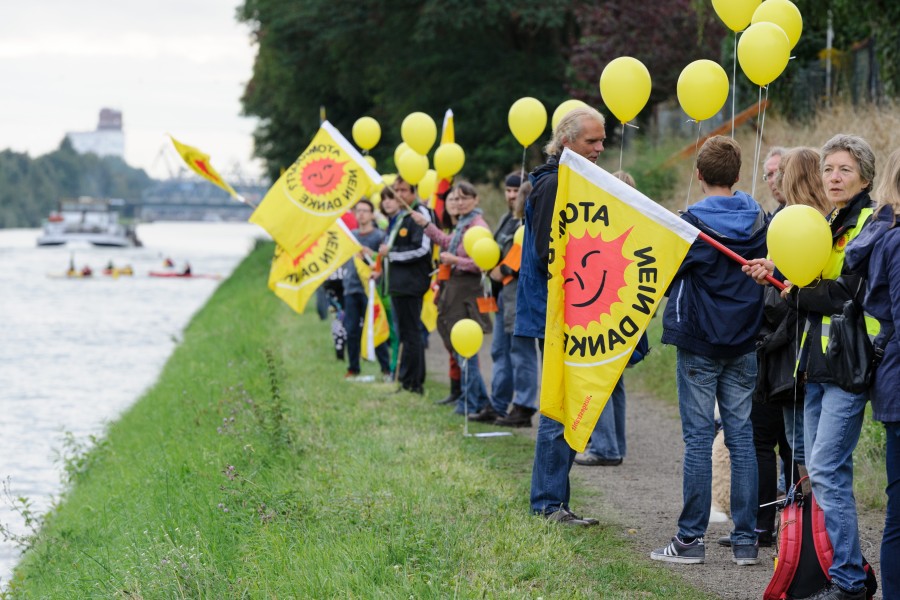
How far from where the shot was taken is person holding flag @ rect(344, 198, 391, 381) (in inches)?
513

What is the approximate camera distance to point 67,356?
23500 mm

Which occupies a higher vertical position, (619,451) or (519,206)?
(519,206)

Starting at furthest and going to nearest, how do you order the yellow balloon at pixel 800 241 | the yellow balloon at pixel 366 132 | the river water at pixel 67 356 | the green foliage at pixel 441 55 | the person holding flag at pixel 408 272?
the green foliage at pixel 441 55 → the river water at pixel 67 356 → the yellow balloon at pixel 366 132 → the person holding flag at pixel 408 272 → the yellow balloon at pixel 800 241

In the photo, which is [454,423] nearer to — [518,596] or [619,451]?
[619,451]

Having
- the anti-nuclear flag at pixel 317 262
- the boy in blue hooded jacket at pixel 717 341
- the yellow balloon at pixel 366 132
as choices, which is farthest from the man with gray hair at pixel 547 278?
the yellow balloon at pixel 366 132

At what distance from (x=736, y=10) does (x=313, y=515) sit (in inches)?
136

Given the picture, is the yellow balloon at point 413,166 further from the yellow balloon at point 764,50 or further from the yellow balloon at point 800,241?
the yellow balloon at point 800,241

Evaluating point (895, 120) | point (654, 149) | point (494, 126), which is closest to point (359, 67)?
point (494, 126)

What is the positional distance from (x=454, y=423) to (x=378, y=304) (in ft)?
9.45

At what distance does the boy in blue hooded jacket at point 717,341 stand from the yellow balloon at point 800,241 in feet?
2.27

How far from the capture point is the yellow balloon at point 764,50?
639 cm

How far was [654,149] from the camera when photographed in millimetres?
24812

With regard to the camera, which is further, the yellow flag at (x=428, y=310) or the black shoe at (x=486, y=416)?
the yellow flag at (x=428, y=310)

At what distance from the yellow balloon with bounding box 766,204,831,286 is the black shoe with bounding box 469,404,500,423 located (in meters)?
5.51
